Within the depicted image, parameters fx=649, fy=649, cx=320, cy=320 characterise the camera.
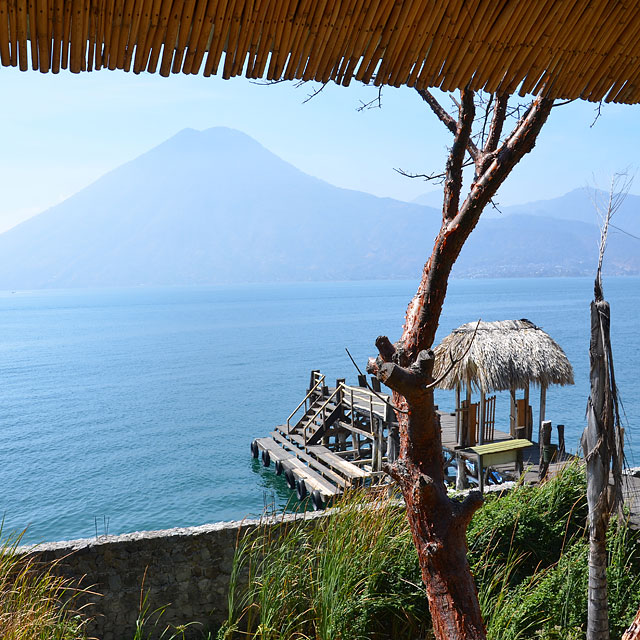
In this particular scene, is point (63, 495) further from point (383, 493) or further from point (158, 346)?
point (158, 346)

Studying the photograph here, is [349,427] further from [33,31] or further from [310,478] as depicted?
[33,31]

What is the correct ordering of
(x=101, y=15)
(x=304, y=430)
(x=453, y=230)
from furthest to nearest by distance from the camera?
→ (x=304, y=430)
(x=453, y=230)
(x=101, y=15)

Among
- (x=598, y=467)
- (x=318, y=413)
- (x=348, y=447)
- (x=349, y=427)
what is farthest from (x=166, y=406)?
(x=598, y=467)

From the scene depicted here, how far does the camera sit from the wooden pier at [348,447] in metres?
15.3

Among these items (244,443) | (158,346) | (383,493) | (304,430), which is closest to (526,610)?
(383,493)

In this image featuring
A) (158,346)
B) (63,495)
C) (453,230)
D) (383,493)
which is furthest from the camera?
(158,346)

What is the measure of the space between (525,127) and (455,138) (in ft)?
2.32

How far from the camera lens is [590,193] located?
16.8 feet

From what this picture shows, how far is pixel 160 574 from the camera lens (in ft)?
23.5

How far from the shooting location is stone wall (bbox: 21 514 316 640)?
6.96 metres

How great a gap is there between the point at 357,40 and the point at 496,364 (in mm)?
14123

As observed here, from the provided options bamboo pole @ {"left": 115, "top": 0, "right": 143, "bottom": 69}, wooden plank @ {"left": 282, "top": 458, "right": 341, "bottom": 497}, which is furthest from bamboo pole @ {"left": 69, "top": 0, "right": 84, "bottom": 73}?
wooden plank @ {"left": 282, "top": 458, "right": 341, "bottom": 497}

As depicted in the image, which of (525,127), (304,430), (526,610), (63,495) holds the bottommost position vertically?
(63,495)

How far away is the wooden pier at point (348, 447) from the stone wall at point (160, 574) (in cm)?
686
